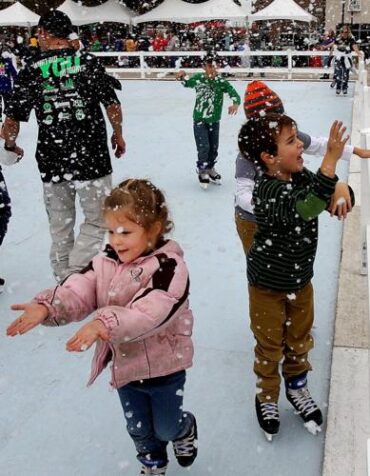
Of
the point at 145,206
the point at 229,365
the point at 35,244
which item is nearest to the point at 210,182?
the point at 35,244

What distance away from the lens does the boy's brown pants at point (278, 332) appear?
2502 mm

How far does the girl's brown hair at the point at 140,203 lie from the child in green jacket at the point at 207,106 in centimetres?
456

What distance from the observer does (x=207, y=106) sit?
6426 mm

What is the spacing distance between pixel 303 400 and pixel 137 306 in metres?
1.17

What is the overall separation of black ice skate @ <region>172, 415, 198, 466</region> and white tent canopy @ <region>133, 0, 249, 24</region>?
21.4 m

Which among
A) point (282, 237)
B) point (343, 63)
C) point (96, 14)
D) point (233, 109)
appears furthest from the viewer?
point (96, 14)

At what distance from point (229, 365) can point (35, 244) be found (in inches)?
103

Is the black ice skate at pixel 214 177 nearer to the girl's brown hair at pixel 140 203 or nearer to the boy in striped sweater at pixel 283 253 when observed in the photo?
the boy in striped sweater at pixel 283 253

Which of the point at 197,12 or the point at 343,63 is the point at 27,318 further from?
the point at 197,12

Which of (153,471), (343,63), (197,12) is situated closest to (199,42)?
(197,12)

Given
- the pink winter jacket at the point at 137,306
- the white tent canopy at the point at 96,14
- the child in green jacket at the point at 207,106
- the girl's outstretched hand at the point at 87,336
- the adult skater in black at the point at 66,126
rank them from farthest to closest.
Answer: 1. the white tent canopy at the point at 96,14
2. the child in green jacket at the point at 207,106
3. the adult skater in black at the point at 66,126
4. the pink winter jacket at the point at 137,306
5. the girl's outstretched hand at the point at 87,336

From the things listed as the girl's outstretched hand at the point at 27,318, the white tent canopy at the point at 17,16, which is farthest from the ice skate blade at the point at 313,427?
the white tent canopy at the point at 17,16

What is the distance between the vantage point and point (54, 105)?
3.55 metres

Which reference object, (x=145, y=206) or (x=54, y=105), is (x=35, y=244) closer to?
(x=54, y=105)
